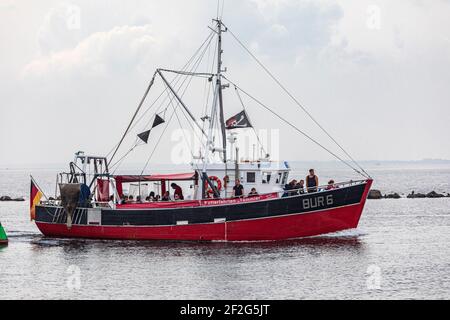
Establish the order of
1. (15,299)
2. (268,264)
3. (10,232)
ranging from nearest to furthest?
1. (15,299)
2. (268,264)
3. (10,232)

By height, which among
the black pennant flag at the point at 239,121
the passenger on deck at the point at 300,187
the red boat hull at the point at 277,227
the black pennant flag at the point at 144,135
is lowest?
the red boat hull at the point at 277,227

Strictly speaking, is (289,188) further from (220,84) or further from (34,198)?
(34,198)

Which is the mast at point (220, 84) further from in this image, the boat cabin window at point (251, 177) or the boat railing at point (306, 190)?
the boat railing at point (306, 190)

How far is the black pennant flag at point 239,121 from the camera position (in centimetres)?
4144

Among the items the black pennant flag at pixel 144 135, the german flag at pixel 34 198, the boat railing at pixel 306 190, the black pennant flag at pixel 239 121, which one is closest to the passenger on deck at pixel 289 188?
the boat railing at pixel 306 190

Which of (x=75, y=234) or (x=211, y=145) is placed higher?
(x=211, y=145)

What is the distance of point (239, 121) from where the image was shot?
41.5 meters

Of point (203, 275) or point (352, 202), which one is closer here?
point (203, 275)

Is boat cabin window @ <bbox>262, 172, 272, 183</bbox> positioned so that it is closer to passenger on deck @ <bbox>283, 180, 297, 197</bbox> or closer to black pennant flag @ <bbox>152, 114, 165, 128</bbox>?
passenger on deck @ <bbox>283, 180, 297, 197</bbox>

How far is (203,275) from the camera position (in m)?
31.6

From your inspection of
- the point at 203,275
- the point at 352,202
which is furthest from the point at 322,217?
the point at 203,275
